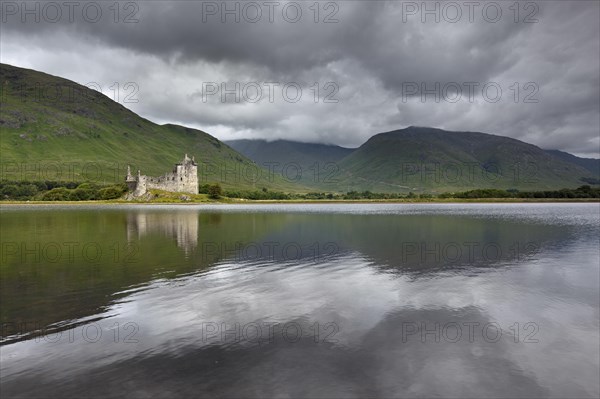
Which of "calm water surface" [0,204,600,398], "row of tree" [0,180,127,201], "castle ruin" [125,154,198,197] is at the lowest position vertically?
"calm water surface" [0,204,600,398]

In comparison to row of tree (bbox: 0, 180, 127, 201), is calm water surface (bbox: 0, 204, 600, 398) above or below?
below

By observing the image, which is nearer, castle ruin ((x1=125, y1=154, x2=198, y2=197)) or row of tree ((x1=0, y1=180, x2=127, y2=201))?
row of tree ((x1=0, y1=180, x2=127, y2=201))

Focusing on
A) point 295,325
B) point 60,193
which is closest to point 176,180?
point 60,193

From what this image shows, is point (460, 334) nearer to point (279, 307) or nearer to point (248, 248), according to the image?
point (279, 307)

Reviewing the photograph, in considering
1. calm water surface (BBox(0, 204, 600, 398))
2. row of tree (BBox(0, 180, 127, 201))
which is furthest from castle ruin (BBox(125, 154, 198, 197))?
calm water surface (BBox(0, 204, 600, 398))

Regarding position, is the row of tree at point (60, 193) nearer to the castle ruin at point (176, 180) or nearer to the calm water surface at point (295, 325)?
the castle ruin at point (176, 180)

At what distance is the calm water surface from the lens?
11195 mm

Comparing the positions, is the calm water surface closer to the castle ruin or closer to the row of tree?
the castle ruin

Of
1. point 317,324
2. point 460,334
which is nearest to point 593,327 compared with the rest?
point 460,334

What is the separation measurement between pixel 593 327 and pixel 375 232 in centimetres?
3610

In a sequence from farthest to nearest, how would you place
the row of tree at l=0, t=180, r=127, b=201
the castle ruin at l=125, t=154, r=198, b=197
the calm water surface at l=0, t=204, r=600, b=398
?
the castle ruin at l=125, t=154, r=198, b=197 → the row of tree at l=0, t=180, r=127, b=201 → the calm water surface at l=0, t=204, r=600, b=398

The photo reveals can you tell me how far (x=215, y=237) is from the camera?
45.3m

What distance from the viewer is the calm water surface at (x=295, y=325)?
36.7ft

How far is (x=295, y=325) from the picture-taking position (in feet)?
52.5
